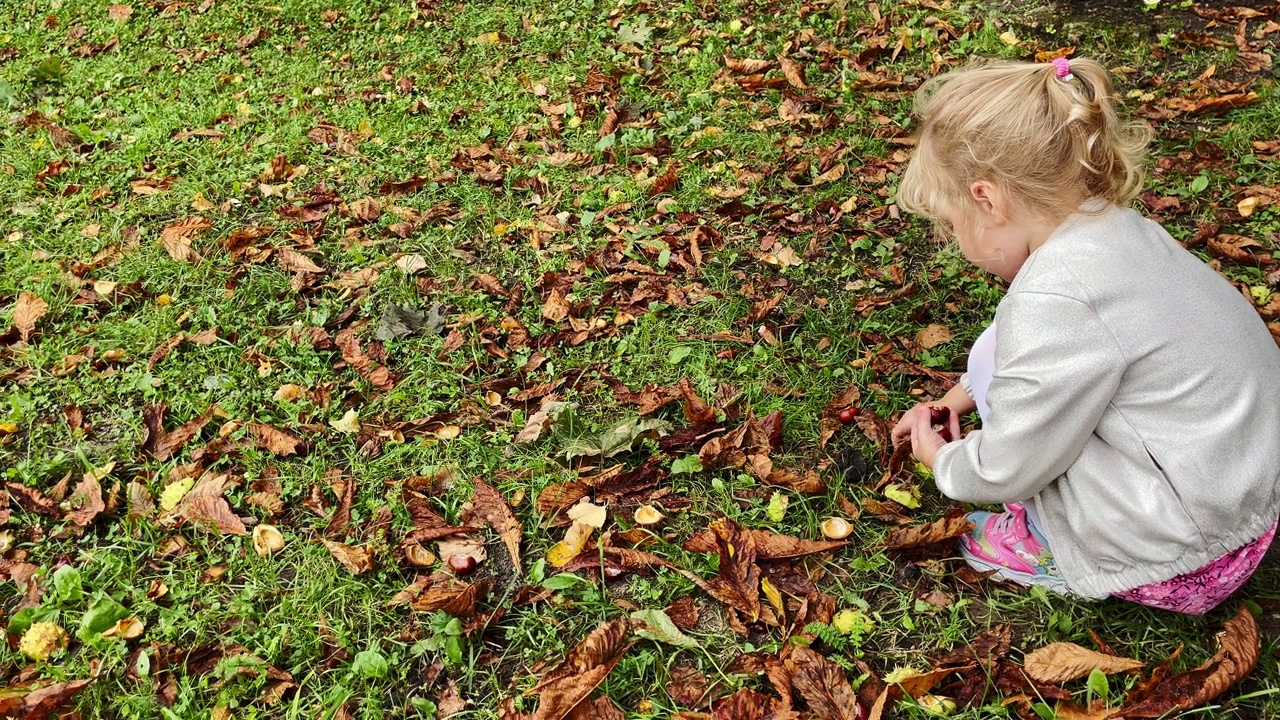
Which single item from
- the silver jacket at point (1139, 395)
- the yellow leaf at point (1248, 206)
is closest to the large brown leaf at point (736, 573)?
the silver jacket at point (1139, 395)

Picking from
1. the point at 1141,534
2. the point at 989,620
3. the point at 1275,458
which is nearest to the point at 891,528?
the point at 989,620

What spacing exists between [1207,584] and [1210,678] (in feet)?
0.66

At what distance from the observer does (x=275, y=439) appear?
2.74m

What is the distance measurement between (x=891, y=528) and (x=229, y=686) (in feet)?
5.65

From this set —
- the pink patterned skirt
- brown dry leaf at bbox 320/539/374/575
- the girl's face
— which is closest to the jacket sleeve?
the girl's face

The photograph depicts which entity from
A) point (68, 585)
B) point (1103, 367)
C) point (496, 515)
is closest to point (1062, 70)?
point (1103, 367)

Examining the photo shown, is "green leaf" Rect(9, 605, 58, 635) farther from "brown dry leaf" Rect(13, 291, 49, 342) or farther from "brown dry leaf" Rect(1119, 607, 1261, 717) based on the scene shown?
"brown dry leaf" Rect(1119, 607, 1261, 717)

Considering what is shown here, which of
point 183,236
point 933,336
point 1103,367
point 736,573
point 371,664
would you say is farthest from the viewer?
point 183,236

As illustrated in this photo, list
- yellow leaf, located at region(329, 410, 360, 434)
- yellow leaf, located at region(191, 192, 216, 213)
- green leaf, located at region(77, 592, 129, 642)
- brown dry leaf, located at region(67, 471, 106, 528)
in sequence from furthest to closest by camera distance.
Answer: yellow leaf, located at region(191, 192, 216, 213), yellow leaf, located at region(329, 410, 360, 434), brown dry leaf, located at region(67, 471, 106, 528), green leaf, located at region(77, 592, 129, 642)

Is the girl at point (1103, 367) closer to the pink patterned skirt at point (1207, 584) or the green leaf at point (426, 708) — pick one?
the pink patterned skirt at point (1207, 584)

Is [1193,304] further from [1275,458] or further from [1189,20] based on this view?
[1189,20]

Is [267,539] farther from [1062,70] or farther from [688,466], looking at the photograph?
[1062,70]

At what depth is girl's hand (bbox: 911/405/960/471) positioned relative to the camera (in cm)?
215

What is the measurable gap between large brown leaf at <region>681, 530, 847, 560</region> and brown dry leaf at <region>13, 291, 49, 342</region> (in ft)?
8.72
